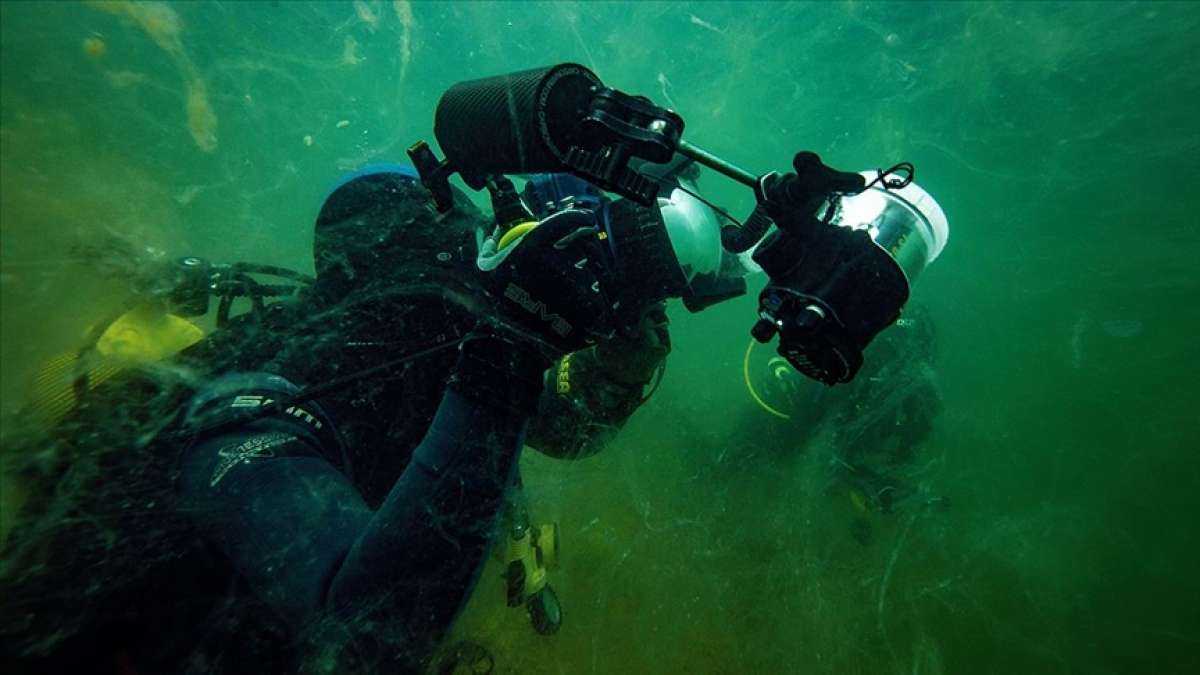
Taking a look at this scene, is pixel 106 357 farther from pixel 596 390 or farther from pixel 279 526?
pixel 596 390

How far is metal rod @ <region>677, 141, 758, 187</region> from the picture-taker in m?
1.63

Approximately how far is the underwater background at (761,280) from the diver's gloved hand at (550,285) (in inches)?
72.0

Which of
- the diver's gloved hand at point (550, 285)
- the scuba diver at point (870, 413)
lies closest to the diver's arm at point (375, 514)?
the diver's gloved hand at point (550, 285)

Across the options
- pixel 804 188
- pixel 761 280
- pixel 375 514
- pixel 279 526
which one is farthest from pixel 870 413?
pixel 761 280

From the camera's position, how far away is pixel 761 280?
1892 cm

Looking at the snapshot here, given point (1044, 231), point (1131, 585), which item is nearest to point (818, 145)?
point (1044, 231)

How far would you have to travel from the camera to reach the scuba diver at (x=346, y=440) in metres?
1.40

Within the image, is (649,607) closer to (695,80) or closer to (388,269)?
(388,269)

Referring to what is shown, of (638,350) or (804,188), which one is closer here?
(804,188)

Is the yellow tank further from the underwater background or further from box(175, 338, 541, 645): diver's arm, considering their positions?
box(175, 338, 541, 645): diver's arm

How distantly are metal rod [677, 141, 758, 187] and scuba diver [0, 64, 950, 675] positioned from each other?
0.01 metres

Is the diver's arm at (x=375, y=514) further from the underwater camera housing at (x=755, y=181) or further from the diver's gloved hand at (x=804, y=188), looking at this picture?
the diver's gloved hand at (x=804, y=188)

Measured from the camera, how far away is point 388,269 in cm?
237

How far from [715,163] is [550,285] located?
28.0 inches
